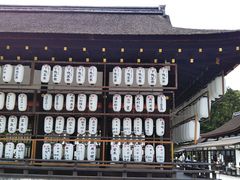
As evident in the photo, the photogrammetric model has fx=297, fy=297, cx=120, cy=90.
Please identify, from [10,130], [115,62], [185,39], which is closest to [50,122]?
[10,130]

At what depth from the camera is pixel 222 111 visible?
42.7m

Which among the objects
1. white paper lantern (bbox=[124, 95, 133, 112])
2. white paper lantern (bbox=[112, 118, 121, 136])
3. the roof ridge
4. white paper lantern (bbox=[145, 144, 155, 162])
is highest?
the roof ridge

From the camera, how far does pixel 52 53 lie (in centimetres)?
863

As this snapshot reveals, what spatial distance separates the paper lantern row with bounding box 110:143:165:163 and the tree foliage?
3459 centimetres

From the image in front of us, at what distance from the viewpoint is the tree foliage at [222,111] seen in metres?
41.9

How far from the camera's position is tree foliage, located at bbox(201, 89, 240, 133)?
41906 mm

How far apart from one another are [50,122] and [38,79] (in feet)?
6.27

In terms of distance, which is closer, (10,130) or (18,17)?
(10,130)

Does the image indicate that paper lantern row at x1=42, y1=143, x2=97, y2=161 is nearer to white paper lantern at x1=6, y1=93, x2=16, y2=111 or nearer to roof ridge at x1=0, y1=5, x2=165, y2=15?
white paper lantern at x1=6, y1=93, x2=16, y2=111

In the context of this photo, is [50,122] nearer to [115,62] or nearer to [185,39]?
[115,62]

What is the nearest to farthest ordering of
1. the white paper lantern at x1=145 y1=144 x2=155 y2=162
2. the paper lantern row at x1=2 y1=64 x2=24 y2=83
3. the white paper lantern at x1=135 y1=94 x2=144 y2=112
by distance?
the white paper lantern at x1=145 y1=144 x2=155 y2=162, the white paper lantern at x1=135 y1=94 x2=144 y2=112, the paper lantern row at x1=2 y1=64 x2=24 y2=83

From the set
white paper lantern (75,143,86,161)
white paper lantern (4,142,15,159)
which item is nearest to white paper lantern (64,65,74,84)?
white paper lantern (75,143,86,161)

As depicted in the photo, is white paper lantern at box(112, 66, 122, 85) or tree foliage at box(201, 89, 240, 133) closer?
white paper lantern at box(112, 66, 122, 85)

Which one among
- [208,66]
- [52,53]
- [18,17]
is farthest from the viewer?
[18,17]
